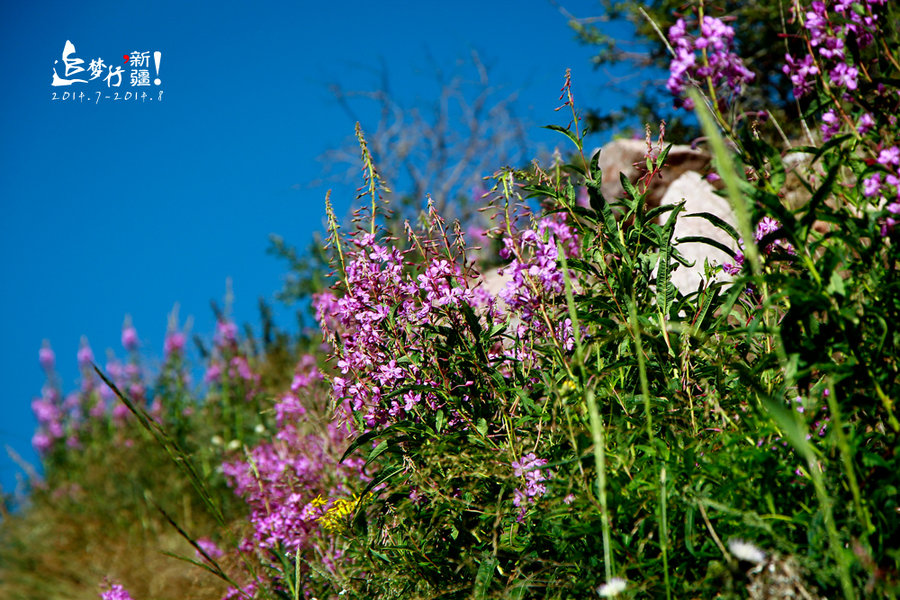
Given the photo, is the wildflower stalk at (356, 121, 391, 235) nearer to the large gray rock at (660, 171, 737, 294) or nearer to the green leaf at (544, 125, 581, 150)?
the green leaf at (544, 125, 581, 150)

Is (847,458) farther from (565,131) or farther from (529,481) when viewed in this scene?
(565,131)

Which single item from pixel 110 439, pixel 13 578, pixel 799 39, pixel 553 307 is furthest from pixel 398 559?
pixel 110 439

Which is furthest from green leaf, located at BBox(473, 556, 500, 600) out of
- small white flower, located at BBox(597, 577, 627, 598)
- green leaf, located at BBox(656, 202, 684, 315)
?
green leaf, located at BBox(656, 202, 684, 315)

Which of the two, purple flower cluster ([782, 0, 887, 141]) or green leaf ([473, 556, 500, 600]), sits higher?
purple flower cluster ([782, 0, 887, 141])

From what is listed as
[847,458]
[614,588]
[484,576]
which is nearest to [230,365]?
[484,576]

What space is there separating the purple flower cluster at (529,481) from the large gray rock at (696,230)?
2.20 metres

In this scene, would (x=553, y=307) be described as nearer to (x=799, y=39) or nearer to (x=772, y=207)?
(x=772, y=207)

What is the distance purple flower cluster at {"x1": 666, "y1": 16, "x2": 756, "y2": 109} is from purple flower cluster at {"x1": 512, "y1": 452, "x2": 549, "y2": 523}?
1.06 meters

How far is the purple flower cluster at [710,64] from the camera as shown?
1889 millimetres

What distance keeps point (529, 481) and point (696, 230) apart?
2.92 m

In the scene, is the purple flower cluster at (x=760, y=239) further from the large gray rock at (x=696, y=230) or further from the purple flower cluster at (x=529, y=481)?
the large gray rock at (x=696, y=230)

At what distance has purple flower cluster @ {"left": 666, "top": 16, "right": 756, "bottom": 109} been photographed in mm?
1889

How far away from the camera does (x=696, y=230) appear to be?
451 cm

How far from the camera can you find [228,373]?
22.7 feet
